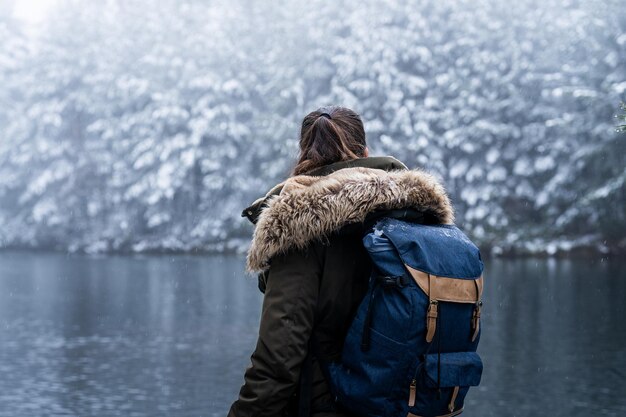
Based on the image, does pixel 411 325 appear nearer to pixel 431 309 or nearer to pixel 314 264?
pixel 431 309

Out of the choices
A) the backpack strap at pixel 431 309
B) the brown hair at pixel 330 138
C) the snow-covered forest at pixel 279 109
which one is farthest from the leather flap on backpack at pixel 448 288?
the snow-covered forest at pixel 279 109

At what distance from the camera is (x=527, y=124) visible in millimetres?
30109

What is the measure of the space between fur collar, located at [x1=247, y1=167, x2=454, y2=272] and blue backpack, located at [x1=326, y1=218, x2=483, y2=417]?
6 centimetres

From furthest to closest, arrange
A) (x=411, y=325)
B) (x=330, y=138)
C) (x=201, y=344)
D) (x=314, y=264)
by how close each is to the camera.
A: (x=201, y=344), (x=330, y=138), (x=314, y=264), (x=411, y=325)

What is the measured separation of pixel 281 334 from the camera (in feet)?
7.08

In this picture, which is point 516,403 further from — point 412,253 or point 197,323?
point 412,253

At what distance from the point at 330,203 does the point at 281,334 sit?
0.33m

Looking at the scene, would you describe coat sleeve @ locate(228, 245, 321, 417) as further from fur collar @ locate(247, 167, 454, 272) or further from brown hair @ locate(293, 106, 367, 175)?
brown hair @ locate(293, 106, 367, 175)

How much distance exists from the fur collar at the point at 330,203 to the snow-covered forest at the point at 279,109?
982 inches

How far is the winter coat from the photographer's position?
2170mm

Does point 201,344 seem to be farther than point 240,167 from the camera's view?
No

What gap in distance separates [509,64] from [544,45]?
1.31 metres

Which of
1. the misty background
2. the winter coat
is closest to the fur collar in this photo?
the winter coat

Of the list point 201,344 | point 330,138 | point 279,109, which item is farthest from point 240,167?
point 330,138
